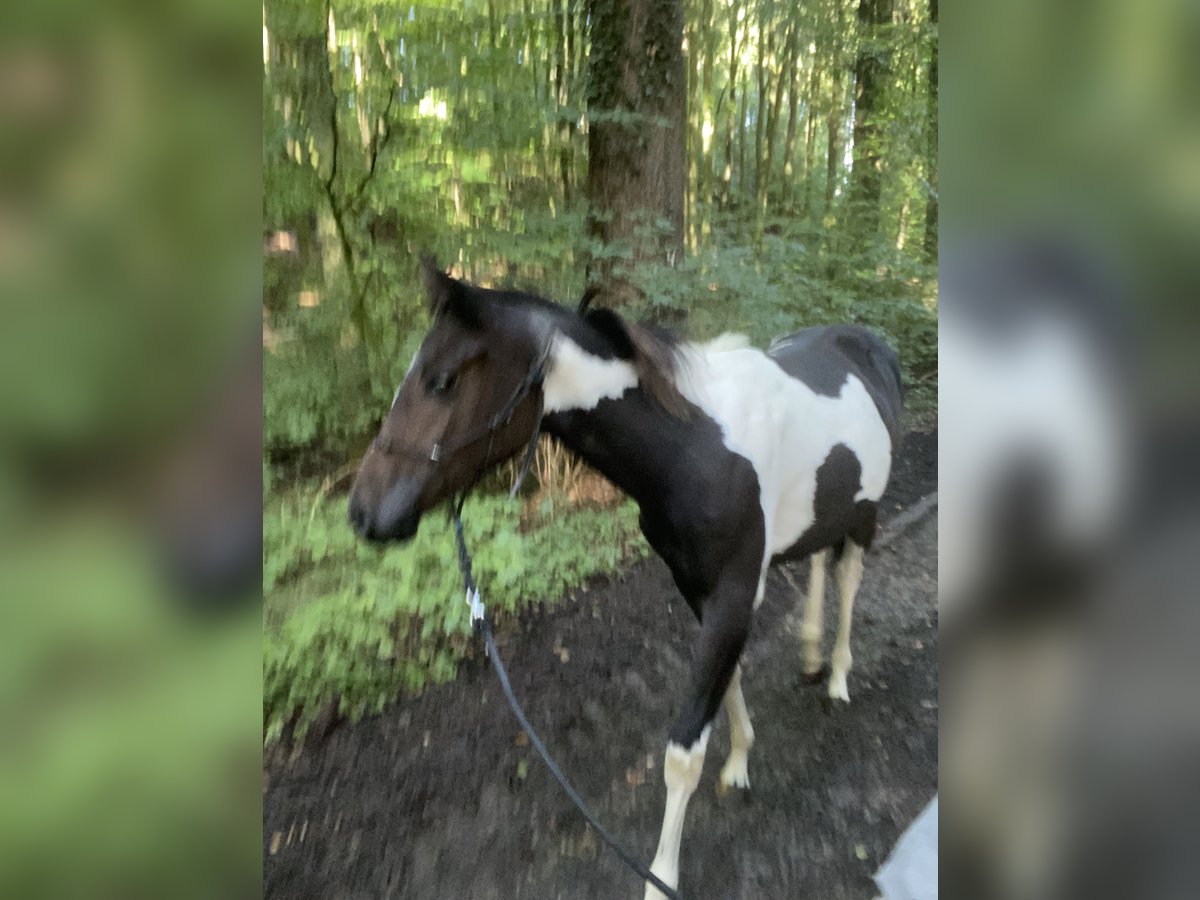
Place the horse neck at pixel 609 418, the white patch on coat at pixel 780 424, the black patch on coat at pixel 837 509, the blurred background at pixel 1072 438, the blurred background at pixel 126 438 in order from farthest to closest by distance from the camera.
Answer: the black patch on coat at pixel 837 509
the white patch on coat at pixel 780 424
the horse neck at pixel 609 418
the blurred background at pixel 1072 438
the blurred background at pixel 126 438

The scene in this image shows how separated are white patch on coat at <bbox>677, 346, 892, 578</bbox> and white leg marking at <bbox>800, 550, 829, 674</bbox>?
274mm

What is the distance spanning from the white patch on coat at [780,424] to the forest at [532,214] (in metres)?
0.15

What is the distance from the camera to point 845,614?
5.99 ft

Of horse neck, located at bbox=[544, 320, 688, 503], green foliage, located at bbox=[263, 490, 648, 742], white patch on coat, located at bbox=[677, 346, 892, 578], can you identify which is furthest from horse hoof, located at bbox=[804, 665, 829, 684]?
horse neck, located at bbox=[544, 320, 688, 503]

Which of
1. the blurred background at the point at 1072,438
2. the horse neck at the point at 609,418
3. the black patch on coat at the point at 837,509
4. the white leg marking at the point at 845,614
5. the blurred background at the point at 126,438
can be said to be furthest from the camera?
the white leg marking at the point at 845,614

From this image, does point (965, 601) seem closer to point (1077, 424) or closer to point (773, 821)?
point (1077, 424)

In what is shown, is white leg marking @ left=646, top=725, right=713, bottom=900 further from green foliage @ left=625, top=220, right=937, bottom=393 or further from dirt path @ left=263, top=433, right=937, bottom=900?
green foliage @ left=625, top=220, right=937, bottom=393

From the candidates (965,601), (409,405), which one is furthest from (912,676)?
(409,405)

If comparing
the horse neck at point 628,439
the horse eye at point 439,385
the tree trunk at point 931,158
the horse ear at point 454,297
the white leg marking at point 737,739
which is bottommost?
the white leg marking at point 737,739

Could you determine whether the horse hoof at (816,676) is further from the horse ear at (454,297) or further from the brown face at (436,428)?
the horse ear at (454,297)

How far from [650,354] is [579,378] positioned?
5.8 inches

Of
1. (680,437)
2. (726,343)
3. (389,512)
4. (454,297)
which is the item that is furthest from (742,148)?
(389,512)

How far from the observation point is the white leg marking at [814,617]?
180 cm

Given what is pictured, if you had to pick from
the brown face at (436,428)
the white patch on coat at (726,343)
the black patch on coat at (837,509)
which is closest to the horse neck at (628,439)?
the brown face at (436,428)
